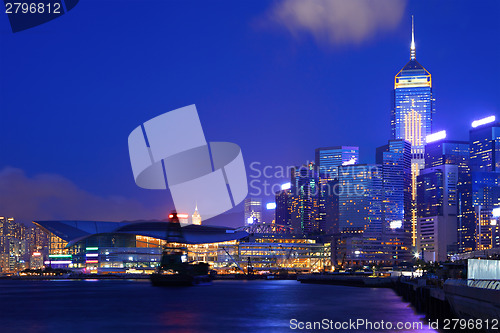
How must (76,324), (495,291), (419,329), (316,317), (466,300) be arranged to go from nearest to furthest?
(495,291) → (466,300) → (419,329) → (76,324) → (316,317)

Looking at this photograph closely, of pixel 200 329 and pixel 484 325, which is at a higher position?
pixel 484 325

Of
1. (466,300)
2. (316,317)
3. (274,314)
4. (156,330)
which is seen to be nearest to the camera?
(466,300)

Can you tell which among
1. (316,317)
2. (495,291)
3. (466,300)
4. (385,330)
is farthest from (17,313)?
(495,291)

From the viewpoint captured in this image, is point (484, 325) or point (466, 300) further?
point (466, 300)

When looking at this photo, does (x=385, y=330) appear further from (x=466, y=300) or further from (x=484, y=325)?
(x=484, y=325)

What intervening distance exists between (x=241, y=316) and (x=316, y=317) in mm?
8224

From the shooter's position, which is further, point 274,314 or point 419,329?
point 274,314

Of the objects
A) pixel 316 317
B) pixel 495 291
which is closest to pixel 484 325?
pixel 495 291

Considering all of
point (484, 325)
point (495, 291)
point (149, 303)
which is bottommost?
point (149, 303)

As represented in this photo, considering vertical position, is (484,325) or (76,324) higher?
(484,325)

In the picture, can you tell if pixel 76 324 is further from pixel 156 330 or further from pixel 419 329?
pixel 419 329

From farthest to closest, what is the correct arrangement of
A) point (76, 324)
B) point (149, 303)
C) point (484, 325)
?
1. point (149, 303)
2. point (76, 324)
3. point (484, 325)

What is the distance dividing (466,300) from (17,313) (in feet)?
172

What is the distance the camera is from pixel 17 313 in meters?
72.2
